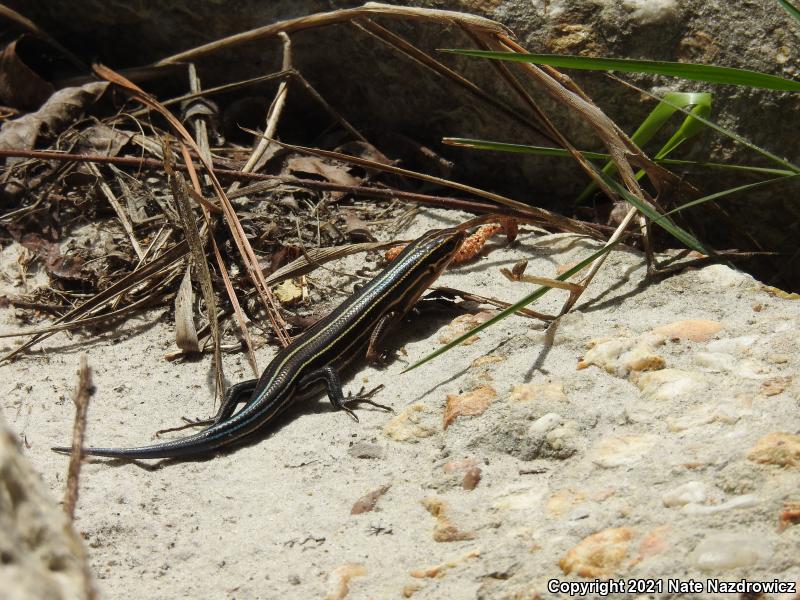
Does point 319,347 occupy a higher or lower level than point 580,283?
lower

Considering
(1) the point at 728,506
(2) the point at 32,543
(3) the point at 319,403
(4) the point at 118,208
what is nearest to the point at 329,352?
(3) the point at 319,403

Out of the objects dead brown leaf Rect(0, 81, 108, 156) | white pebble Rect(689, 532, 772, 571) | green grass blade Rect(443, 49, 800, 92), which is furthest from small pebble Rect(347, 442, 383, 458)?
dead brown leaf Rect(0, 81, 108, 156)

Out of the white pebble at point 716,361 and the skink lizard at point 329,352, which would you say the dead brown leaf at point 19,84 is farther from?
the white pebble at point 716,361

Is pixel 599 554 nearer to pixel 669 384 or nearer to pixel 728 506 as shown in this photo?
pixel 728 506

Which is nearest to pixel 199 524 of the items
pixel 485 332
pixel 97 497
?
pixel 97 497

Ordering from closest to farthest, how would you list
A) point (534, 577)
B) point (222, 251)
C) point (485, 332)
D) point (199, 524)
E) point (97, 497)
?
1. point (534, 577)
2. point (199, 524)
3. point (97, 497)
4. point (485, 332)
5. point (222, 251)

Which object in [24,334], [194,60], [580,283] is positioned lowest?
[24,334]

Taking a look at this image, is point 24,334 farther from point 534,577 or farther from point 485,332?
point 534,577
